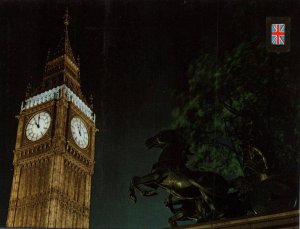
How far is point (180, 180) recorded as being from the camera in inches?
464

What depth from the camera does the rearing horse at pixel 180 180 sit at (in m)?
11.6

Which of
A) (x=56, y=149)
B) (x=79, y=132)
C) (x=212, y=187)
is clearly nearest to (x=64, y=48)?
(x=79, y=132)

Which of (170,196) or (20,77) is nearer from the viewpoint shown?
(170,196)

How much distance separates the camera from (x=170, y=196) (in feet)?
40.2

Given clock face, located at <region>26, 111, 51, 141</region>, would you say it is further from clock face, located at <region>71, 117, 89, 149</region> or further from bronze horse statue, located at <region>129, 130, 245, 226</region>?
bronze horse statue, located at <region>129, 130, 245, 226</region>

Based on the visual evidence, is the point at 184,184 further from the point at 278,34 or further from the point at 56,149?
the point at 56,149

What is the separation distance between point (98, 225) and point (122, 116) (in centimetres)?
273

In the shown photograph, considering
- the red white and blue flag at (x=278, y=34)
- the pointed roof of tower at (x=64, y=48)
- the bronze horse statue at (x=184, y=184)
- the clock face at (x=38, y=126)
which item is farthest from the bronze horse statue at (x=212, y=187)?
the clock face at (x=38, y=126)

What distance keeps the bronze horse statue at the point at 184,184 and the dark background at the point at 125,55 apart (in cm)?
149

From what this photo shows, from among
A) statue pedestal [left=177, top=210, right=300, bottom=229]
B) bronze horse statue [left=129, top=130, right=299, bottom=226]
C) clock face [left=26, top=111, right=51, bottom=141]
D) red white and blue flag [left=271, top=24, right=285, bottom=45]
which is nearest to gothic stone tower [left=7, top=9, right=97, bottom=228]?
clock face [left=26, top=111, right=51, bottom=141]

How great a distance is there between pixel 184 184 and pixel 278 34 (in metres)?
4.08

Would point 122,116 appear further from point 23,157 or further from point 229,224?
point 23,157

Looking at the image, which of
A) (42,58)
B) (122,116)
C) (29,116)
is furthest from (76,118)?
(122,116)

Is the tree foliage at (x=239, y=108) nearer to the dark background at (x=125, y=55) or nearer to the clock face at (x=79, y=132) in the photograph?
the dark background at (x=125, y=55)
